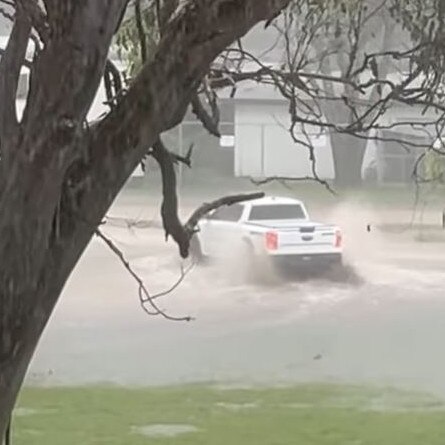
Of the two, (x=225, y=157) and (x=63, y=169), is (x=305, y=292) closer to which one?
(x=225, y=157)

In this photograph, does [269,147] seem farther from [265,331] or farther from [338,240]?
[265,331]

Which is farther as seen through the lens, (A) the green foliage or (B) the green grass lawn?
(B) the green grass lawn

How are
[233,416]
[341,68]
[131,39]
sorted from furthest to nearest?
[233,416]
[341,68]
[131,39]

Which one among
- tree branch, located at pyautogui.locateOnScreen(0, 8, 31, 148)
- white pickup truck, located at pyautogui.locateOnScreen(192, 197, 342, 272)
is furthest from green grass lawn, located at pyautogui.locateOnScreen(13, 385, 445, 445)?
tree branch, located at pyautogui.locateOnScreen(0, 8, 31, 148)

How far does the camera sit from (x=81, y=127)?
1.38 metres

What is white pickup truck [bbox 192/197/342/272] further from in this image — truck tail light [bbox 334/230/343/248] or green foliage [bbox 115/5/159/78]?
green foliage [bbox 115/5/159/78]

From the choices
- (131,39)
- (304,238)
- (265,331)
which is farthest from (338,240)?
(131,39)

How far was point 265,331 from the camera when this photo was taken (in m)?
3.30

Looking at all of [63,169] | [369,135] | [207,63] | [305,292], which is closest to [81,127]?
[63,169]

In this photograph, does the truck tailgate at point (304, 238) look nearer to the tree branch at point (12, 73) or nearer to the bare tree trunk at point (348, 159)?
the bare tree trunk at point (348, 159)

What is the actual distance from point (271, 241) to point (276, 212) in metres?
0.12

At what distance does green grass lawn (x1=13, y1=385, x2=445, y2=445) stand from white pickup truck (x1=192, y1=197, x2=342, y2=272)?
1.14 ft

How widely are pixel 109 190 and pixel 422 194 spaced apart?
1785 millimetres

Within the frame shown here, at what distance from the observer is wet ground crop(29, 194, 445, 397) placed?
3271 mm
